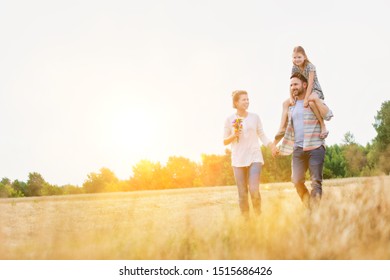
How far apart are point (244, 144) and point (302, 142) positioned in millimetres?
1009

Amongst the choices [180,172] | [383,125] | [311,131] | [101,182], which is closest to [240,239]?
[311,131]

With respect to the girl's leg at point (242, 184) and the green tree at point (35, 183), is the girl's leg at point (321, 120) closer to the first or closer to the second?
the girl's leg at point (242, 184)

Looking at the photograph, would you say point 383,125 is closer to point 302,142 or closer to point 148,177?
point 148,177

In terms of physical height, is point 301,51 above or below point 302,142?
above

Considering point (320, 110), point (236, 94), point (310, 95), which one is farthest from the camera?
point (236, 94)

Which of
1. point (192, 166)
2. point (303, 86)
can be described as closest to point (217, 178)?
point (192, 166)

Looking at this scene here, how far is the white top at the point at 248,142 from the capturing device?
7.10 metres

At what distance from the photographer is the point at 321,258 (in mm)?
2898

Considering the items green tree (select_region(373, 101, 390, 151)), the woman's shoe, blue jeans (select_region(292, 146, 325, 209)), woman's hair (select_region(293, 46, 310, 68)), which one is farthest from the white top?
green tree (select_region(373, 101, 390, 151))

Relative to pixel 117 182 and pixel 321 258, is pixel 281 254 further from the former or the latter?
pixel 117 182

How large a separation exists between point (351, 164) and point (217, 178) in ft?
207

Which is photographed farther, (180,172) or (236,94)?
(180,172)

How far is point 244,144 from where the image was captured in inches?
282

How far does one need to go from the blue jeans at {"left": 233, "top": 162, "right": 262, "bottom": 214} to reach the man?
46 centimetres
